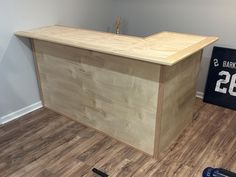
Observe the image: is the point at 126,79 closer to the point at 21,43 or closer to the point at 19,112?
the point at 21,43

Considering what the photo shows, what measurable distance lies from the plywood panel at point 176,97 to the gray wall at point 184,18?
638 mm

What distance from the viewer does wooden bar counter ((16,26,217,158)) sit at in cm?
173

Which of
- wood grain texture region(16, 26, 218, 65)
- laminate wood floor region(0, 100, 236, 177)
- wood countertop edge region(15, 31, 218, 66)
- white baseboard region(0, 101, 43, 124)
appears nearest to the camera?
wood countertop edge region(15, 31, 218, 66)

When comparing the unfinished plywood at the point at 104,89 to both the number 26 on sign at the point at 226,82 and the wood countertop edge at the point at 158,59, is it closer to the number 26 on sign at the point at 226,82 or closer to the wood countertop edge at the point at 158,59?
the wood countertop edge at the point at 158,59

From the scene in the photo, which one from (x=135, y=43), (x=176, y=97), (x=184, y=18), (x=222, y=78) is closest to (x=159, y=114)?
(x=176, y=97)

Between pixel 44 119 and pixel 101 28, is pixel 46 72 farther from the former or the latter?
pixel 101 28

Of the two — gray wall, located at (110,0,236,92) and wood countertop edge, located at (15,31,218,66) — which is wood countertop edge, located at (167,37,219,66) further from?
gray wall, located at (110,0,236,92)

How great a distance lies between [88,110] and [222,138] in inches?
48.3

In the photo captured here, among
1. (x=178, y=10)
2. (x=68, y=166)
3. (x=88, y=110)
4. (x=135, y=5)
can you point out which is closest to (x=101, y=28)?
(x=135, y=5)

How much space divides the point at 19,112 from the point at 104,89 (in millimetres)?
1057

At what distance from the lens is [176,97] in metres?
1.96

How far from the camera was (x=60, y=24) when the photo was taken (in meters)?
2.70

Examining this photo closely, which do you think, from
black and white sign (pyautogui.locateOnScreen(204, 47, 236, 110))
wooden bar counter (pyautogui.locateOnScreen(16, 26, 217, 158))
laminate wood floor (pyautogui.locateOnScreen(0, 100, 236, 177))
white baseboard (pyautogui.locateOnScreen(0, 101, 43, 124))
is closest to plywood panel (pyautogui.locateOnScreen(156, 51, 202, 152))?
wooden bar counter (pyautogui.locateOnScreen(16, 26, 217, 158))

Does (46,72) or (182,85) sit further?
(46,72)
